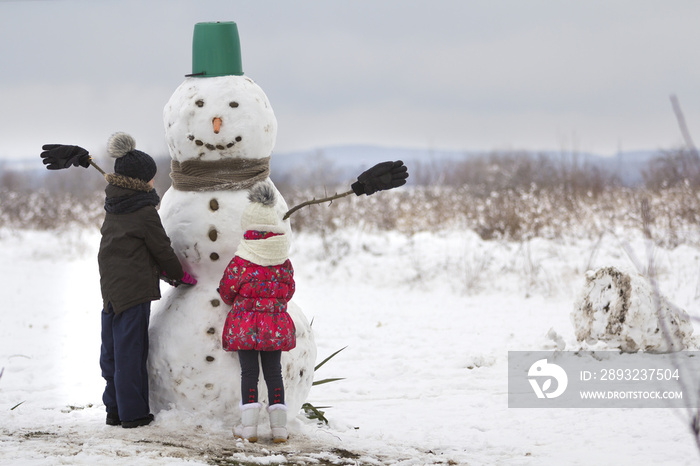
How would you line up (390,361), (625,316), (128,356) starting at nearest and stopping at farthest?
(128,356), (625,316), (390,361)

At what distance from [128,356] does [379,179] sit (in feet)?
5.92

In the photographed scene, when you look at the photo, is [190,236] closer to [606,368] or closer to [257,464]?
[257,464]

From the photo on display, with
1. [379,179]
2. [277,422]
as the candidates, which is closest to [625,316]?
[379,179]

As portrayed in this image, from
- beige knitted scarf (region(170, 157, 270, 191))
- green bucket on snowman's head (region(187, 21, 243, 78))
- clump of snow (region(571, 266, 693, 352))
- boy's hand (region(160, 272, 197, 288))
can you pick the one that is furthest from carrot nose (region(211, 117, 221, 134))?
clump of snow (region(571, 266, 693, 352))

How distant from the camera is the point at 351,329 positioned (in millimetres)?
8719

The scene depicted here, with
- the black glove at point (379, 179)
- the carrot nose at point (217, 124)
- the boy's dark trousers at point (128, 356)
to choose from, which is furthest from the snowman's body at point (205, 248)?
the black glove at point (379, 179)

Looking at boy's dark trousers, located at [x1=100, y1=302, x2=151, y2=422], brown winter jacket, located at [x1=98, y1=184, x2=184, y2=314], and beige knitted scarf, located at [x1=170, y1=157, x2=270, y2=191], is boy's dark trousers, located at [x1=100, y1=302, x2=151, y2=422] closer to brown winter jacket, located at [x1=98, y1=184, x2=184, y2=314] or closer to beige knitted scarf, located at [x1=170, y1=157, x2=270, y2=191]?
brown winter jacket, located at [x1=98, y1=184, x2=184, y2=314]

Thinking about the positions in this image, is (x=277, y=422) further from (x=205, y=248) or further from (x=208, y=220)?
(x=208, y=220)

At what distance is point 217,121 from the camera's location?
446 centimetres

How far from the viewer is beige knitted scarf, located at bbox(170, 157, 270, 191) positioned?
459 cm

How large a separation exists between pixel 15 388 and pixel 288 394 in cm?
284

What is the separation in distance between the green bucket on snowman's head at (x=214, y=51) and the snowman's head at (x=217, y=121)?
86mm

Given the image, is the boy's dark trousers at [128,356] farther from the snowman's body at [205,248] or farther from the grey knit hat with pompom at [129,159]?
the grey knit hat with pompom at [129,159]

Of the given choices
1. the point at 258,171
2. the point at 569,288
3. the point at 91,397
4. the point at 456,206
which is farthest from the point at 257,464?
the point at 456,206
